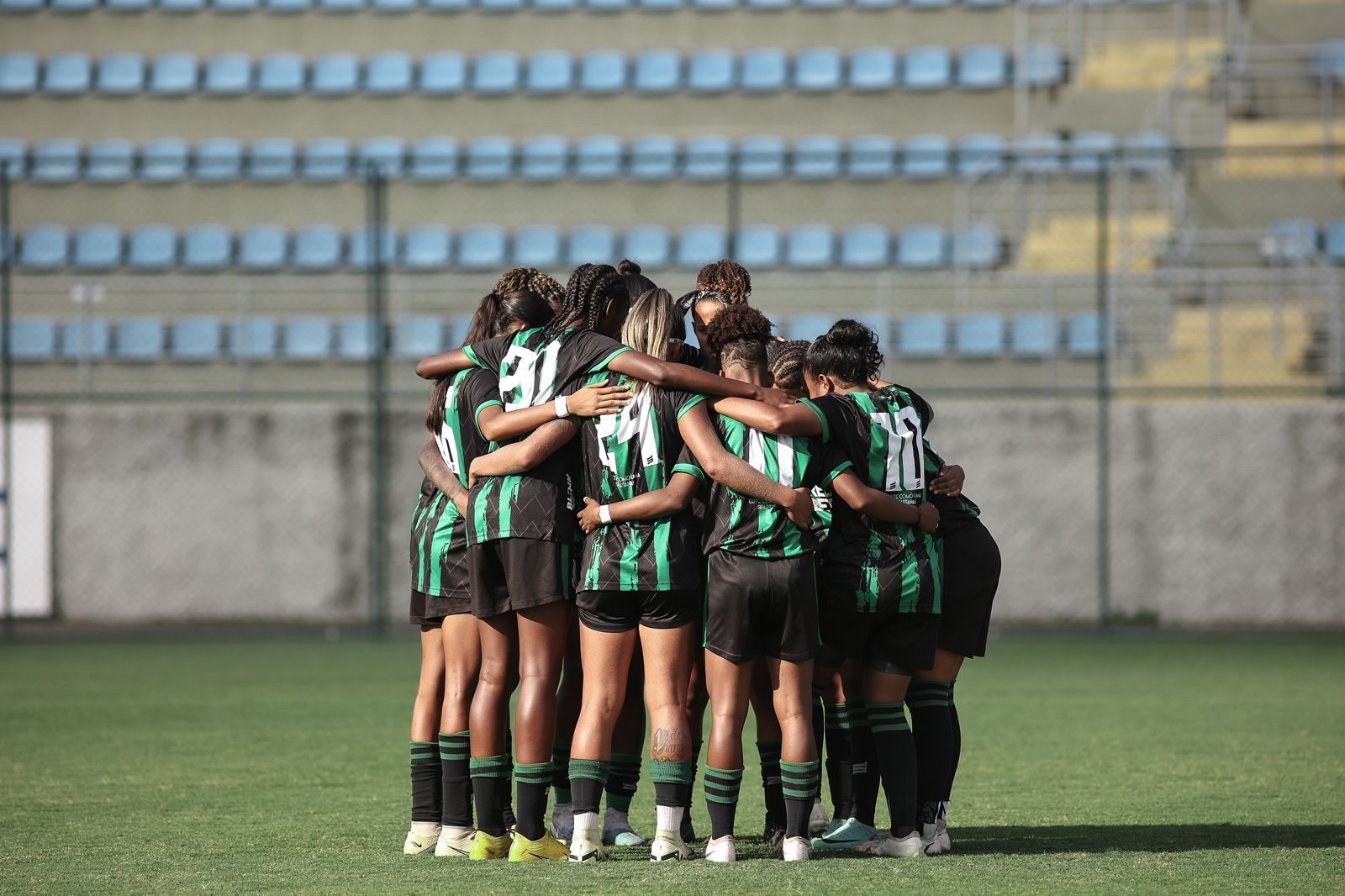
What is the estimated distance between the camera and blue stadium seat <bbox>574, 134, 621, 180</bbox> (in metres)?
17.5

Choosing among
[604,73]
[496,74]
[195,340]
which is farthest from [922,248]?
[195,340]

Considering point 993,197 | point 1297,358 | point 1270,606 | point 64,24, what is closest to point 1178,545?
point 1270,606

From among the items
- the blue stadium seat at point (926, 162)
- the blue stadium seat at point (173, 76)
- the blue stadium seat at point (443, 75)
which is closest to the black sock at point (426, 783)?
the blue stadium seat at point (926, 162)

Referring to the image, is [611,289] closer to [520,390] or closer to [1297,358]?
[520,390]

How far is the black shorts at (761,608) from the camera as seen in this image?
15.3 ft

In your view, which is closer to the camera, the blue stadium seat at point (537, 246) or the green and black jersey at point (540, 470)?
the green and black jersey at point (540, 470)

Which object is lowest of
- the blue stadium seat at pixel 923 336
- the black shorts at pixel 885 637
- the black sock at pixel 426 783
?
the black sock at pixel 426 783

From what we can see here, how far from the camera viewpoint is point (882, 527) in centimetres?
493

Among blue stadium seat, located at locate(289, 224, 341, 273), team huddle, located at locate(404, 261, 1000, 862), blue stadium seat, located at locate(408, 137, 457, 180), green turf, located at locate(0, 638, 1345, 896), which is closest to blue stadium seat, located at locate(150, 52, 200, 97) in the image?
blue stadium seat, located at locate(408, 137, 457, 180)

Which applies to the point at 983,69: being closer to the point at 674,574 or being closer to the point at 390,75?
the point at 390,75

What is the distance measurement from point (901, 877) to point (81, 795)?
10.9 feet

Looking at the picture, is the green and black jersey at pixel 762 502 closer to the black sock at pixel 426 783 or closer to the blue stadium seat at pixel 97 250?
the black sock at pixel 426 783

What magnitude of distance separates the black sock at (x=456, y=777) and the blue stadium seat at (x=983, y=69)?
15066mm

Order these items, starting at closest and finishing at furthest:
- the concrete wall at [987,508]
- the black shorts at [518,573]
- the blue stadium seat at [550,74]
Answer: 1. the black shorts at [518,573]
2. the concrete wall at [987,508]
3. the blue stadium seat at [550,74]
